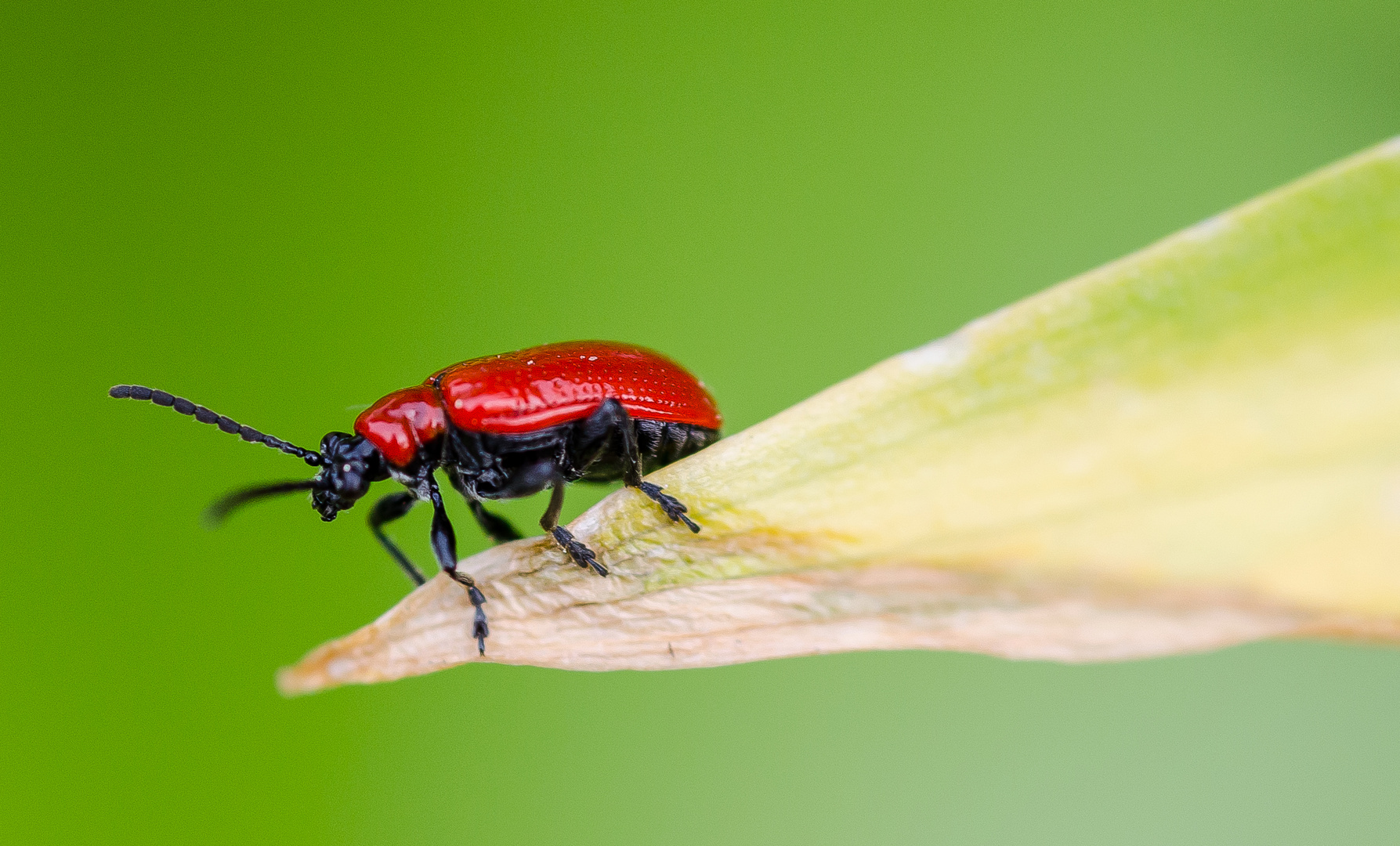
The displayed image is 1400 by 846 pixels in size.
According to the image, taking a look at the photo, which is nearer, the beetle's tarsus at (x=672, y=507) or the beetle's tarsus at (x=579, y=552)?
the beetle's tarsus at (x=672, y=507)

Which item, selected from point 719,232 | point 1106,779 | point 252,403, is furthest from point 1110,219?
point 252,403

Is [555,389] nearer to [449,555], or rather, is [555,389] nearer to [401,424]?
[401,424]

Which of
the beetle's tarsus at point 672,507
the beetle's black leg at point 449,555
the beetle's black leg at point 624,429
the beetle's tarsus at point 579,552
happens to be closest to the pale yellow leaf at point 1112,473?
the beetle's tarsus at point 672,507

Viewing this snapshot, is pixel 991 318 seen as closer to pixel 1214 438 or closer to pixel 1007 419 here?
pixel 1007 419

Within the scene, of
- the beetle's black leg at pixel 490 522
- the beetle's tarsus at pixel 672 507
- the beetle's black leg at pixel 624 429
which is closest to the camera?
the beetle's tarsus at pixel 672 507

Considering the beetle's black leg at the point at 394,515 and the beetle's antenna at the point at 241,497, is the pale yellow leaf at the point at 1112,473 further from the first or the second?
the beetle's black leg at the point at 394,515

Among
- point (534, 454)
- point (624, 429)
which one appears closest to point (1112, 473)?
point (624, 429)

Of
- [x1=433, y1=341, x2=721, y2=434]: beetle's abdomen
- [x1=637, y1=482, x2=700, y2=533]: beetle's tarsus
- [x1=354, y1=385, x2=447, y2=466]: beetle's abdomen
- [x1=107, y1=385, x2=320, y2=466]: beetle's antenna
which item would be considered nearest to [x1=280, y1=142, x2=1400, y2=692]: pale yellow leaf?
[x1=637, y1=482, x2=700, y2=533]: beetle's tarsus
